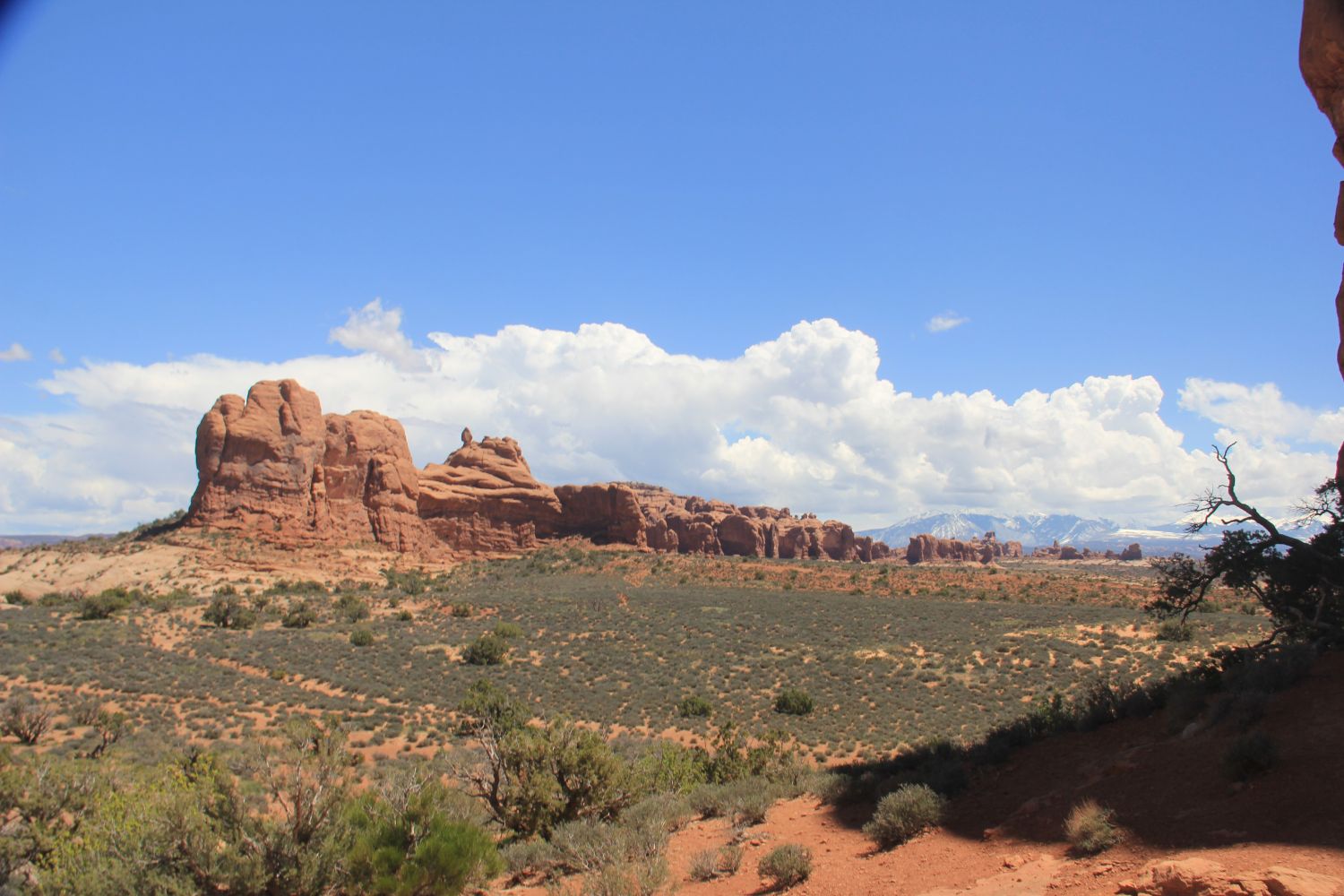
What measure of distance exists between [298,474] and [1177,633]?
56.8m

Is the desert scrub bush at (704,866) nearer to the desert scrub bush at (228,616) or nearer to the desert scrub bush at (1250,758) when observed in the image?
the desert scrub bush at (1250,758)

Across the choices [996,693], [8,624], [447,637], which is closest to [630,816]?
[996,693]

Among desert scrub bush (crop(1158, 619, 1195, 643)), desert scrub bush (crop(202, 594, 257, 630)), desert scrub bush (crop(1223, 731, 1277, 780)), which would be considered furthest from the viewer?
desert scrub bush (crop(202, 594, 257, 630))

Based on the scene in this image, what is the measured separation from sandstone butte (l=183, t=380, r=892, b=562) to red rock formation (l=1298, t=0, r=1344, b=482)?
5865cm

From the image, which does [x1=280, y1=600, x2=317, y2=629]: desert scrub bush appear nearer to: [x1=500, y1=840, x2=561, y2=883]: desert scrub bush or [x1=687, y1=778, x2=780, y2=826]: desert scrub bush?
[x1=687, y1=778, x2=780, y2=826]: desert scrub bush

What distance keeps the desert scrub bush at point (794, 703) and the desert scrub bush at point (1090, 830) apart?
17697mm

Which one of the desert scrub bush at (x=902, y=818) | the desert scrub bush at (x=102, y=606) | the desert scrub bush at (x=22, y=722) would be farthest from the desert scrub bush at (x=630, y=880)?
the desert scrub bush at (x=102, y=606)

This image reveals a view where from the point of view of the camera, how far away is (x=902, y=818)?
939 cm

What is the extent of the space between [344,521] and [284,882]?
184ft

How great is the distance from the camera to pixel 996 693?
2558 cm

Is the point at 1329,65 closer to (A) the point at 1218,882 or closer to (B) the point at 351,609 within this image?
(A) the point at 1218,882

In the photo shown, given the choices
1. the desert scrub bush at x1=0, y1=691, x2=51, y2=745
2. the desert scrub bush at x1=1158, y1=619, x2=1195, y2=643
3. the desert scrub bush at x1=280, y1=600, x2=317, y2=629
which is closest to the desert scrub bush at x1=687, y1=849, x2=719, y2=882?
the desert scrub bush at x1=0, y1=691, x2=51, y2=745

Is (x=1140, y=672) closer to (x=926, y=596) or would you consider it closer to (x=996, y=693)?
(x=996, y=693)

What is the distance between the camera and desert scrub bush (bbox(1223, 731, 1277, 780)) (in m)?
7.91
